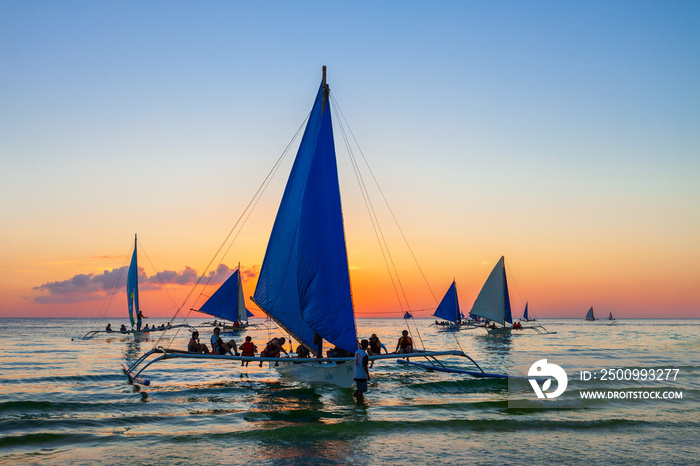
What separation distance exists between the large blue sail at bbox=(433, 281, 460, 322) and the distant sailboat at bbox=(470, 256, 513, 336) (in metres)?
15.0

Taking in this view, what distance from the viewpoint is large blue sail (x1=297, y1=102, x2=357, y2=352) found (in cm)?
1755

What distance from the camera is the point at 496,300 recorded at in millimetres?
61781

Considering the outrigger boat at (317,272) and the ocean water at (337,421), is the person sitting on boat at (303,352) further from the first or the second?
the ocean water at (337,421)

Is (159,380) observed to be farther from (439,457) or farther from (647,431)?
(647,431)

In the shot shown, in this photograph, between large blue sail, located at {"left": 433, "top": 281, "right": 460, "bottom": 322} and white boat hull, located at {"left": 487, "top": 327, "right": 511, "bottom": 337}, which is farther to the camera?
large blue sail, located at {"left": 433, "top": 281, "right": 460, "bottom": 322}

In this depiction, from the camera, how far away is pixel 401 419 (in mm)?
15656

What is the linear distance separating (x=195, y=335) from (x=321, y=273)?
854cm

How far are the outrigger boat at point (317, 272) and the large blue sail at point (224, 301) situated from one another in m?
35.4

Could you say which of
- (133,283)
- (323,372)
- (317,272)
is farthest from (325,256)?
(133,283)

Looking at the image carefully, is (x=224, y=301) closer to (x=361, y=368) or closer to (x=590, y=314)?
(x=361, y=368)

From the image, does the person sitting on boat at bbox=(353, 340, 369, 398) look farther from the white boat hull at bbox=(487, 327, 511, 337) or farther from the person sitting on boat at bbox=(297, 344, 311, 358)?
the white boat hull at bbox=(487, 327, 511, 337)

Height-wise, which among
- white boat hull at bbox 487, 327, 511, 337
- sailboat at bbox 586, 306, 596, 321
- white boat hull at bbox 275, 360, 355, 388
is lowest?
sailboat at bbox 586, 306, 596, 321

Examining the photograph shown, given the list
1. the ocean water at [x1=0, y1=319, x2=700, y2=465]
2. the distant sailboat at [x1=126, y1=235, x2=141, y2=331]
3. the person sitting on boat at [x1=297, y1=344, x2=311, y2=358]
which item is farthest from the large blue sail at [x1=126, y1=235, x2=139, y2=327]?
the person sitting on boat at [x1=297, y1=344, x2=311, y2=358]

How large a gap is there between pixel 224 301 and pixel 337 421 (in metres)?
45.7
